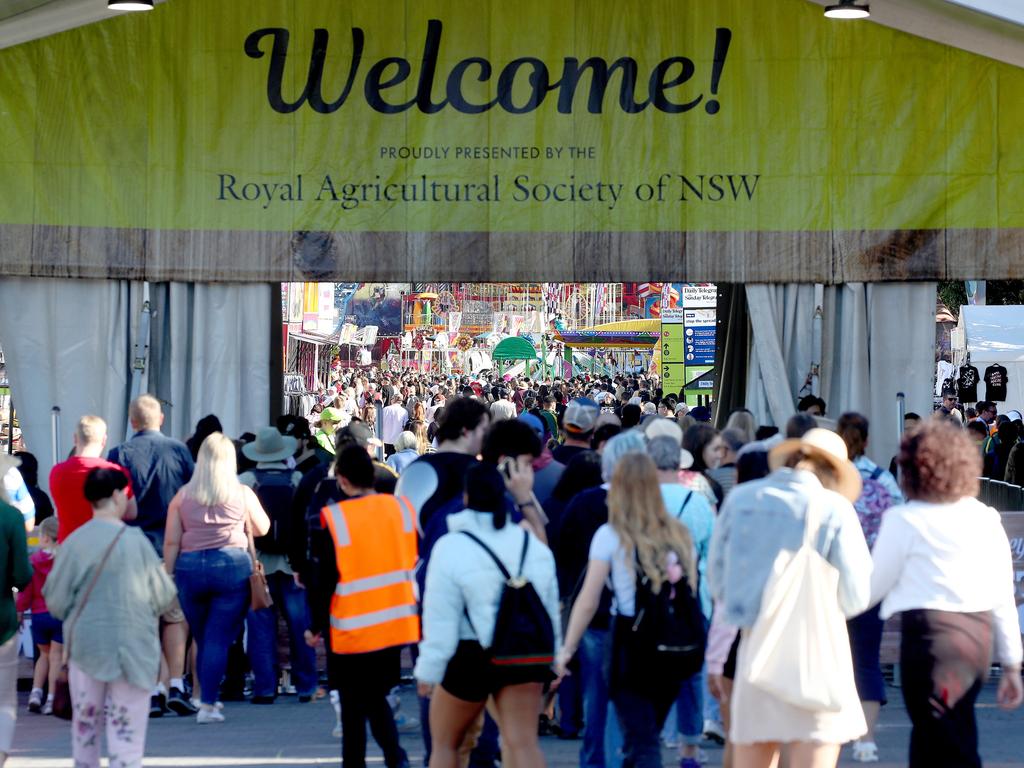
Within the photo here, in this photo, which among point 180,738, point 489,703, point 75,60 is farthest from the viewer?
point 75,60

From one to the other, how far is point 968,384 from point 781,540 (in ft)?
59.6

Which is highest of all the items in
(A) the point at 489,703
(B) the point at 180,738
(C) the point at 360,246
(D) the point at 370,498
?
(C) the point at 360,246

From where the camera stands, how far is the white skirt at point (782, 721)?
5.48m

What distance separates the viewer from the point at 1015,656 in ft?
18.3

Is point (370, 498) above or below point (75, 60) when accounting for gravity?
below

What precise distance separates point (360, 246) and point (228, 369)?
1441mm

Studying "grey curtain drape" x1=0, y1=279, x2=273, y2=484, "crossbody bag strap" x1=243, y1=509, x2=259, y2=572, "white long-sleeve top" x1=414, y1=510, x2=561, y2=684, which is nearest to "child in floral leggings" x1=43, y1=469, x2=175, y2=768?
"white long-sleeve top" x1=414, y1=510, x2=561, y2=684

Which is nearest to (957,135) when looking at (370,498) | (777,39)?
(777,39)

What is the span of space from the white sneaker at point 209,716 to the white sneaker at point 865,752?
3.82m

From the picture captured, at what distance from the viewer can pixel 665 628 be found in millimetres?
6035

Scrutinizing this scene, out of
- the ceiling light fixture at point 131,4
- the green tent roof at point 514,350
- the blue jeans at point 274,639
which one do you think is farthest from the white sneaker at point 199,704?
the green tent roof at point 514,350

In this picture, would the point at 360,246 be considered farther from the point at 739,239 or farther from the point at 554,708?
the point at 554,708

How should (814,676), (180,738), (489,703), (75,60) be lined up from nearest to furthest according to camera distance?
1. (814,676)
2. (489,703)
3. (180,738)
4. (75,60)

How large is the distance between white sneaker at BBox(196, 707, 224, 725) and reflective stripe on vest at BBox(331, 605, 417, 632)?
2705 millimetres
